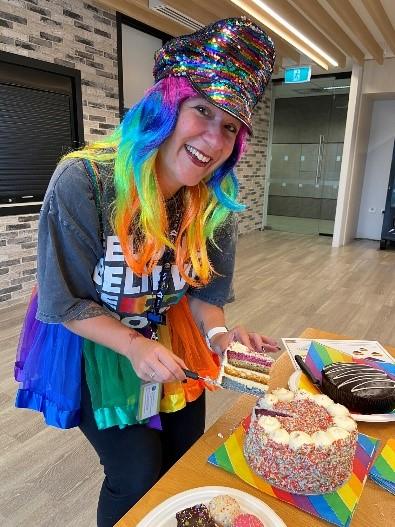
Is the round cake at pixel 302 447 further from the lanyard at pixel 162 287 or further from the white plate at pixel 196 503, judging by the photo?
the lanyard at pixel 162 287

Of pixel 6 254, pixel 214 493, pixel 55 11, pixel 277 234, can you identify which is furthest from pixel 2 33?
pixel 277 234

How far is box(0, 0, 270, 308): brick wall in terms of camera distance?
3254mm

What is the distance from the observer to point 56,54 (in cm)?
356

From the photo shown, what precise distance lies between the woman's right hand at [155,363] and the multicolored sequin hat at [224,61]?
0.52 metres

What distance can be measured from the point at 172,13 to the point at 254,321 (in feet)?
10.5

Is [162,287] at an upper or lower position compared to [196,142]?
lower

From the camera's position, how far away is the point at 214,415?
2.11 metres

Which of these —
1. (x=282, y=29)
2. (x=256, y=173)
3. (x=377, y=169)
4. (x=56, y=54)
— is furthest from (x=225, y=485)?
(x=377, y=169)

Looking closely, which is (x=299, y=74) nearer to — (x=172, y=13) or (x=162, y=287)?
(x=172, y=13)

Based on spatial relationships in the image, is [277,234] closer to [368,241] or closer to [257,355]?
[368,241]

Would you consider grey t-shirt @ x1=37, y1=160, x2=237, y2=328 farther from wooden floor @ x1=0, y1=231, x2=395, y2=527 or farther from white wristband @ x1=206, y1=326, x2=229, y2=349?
wooden floor @ x1=0, y1=231, x2=395, y2=527

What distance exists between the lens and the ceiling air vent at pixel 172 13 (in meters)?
3.86

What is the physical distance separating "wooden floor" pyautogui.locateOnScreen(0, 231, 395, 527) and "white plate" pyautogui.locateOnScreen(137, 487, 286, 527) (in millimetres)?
1027

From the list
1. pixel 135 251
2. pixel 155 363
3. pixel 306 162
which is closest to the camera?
pixel 155 363
